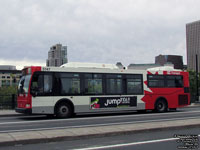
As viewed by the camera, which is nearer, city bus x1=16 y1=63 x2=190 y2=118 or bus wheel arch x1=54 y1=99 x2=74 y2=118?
city bus x1=16 y1=63 x2=190 y2=118

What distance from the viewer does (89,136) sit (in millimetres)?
9070

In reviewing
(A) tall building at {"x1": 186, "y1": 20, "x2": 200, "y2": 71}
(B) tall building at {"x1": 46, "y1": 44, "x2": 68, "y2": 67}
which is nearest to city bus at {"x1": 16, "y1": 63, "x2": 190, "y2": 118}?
(B) tall building at {"x1": 46, "y1": 44, "x2": 68, "y2": 67}

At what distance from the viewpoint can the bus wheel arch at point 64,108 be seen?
659 inches

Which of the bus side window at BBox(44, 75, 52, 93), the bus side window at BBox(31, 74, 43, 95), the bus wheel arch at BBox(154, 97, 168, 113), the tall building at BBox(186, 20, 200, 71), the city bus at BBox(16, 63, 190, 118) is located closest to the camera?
the bus side window at BBox(31, 74, 43, 95)

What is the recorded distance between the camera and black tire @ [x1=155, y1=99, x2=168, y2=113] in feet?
68.3

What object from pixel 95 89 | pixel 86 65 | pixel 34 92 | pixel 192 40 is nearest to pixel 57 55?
pixel 86 65

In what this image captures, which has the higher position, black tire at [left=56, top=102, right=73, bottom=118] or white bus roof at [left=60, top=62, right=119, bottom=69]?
white bus roof at [left=60, top=62, right=119, bottom=69]

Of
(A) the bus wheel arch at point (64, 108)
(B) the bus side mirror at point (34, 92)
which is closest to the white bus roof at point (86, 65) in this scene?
(A) the bus wheel arch at point (64, 108)

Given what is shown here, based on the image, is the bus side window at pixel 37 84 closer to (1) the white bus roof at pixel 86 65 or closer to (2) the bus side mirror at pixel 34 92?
Answer: (2) the bus side mirror at pixel 34 92

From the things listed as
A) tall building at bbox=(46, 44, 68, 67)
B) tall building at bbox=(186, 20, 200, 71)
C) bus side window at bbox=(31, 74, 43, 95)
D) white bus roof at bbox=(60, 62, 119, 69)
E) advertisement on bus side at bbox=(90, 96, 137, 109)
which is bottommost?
advertisement on bus side at bbox=(90, 96, 137, 109)

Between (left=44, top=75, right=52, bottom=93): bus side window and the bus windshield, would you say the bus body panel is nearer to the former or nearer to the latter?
(left=44, top=75, right=52, bottom=93): bus side window

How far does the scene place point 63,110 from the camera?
16969 mm

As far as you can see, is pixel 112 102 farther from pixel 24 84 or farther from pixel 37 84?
pixel 24 84

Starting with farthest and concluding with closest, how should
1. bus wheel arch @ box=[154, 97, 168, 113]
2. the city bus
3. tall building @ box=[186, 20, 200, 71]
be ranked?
tall building @ box=[186, 20, 200, 71]
bus wheel arch @ box=[154, 97, 168, 113]
the city bus
